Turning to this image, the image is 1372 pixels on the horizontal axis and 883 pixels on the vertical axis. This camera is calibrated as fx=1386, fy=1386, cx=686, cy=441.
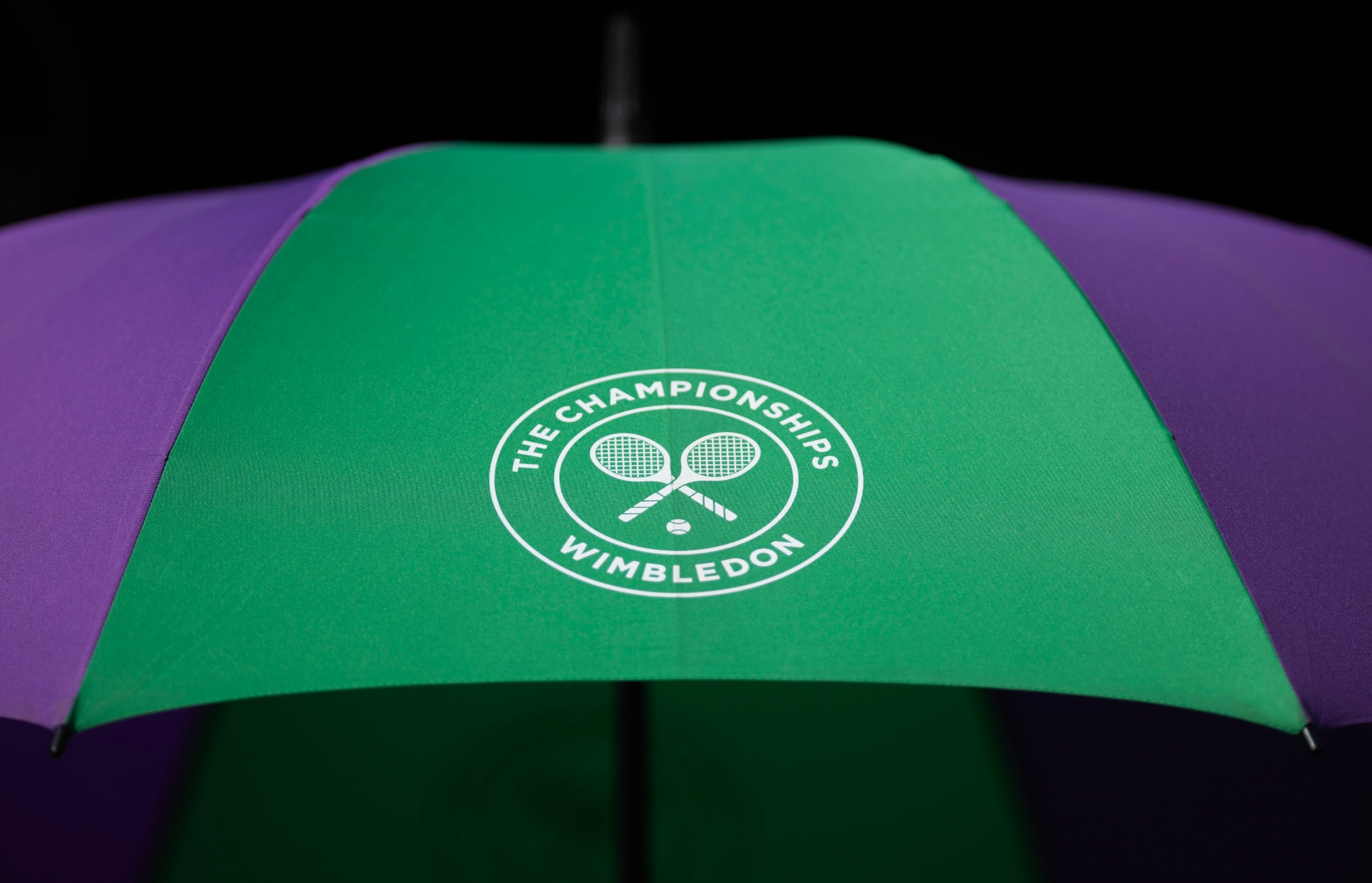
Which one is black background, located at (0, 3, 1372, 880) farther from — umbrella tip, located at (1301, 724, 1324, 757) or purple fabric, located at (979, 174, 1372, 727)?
umbrella tip, located at (1301, 724, 1324, 757)

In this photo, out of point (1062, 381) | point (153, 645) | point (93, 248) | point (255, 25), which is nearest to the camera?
point (153, 645)

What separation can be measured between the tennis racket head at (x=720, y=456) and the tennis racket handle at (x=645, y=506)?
0.03m

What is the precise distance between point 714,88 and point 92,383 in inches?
142

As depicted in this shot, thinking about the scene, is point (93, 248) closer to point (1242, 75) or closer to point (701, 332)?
point (701, 332)

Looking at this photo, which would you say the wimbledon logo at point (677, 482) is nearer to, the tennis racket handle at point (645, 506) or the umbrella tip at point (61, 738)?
the tennis racket handle at point (645, 506)

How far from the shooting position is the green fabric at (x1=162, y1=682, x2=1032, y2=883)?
7.70ft

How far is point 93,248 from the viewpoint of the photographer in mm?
1917

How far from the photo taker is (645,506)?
53.2 inches

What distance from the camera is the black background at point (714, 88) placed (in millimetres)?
4863

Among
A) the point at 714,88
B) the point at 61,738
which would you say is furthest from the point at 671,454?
the point at 714,88

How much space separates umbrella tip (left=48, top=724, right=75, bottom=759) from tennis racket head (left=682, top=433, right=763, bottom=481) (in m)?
0.60

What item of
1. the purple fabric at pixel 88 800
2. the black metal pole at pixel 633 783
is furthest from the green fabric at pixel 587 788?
the black metal pole at pixel 633 783

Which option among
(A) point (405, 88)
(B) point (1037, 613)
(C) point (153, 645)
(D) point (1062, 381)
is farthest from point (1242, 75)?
(C) point (153, 645)

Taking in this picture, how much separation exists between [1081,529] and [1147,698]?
0.19 m
